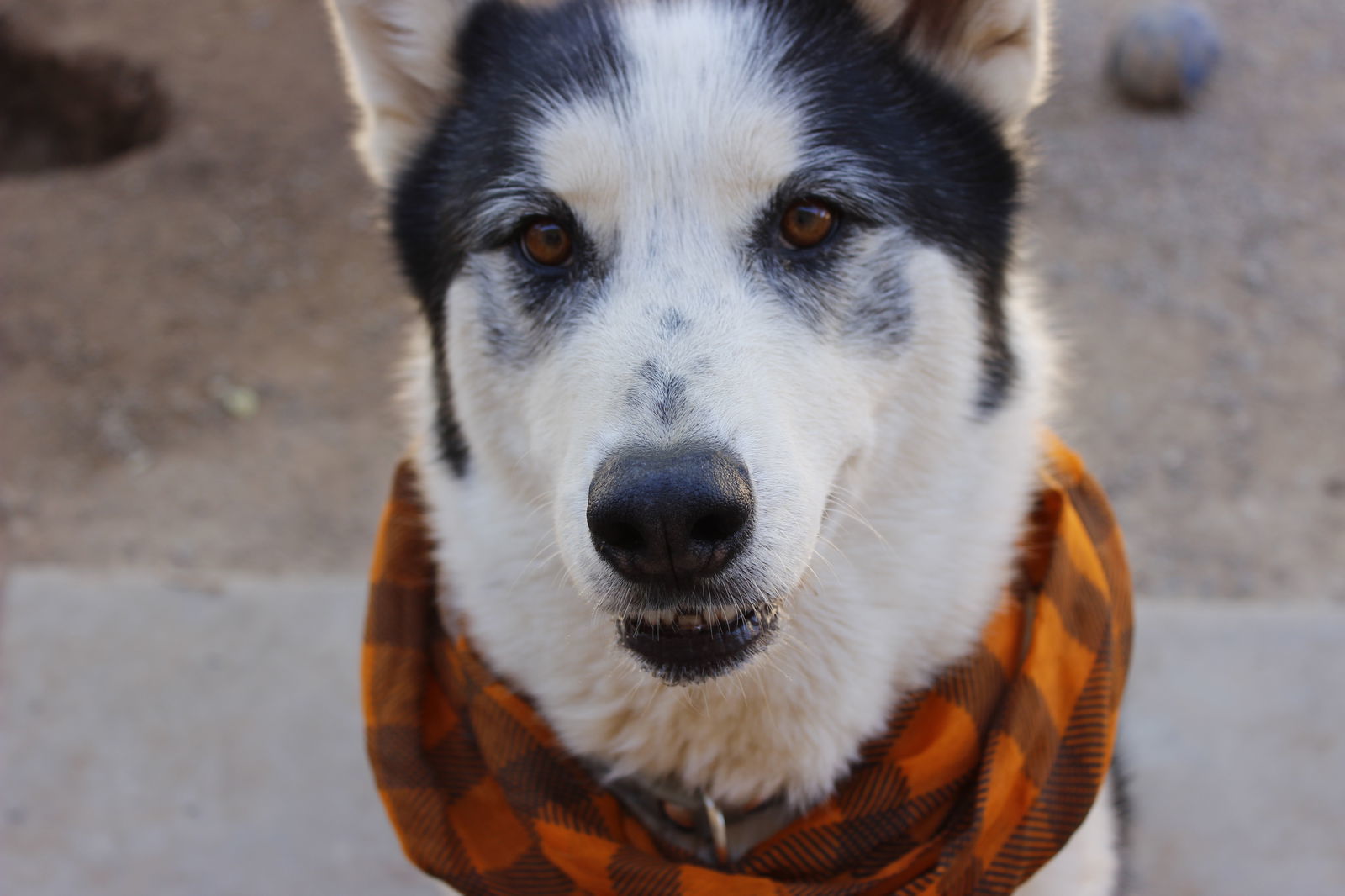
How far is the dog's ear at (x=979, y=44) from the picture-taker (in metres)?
2.11

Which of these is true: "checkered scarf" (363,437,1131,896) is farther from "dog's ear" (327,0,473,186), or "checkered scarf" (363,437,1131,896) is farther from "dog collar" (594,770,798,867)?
"dog's ear" (327,0,473,186)

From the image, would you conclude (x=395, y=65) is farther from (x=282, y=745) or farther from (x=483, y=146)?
(x=282, y=745)

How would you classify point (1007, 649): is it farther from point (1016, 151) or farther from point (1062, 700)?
point (1016, 151)

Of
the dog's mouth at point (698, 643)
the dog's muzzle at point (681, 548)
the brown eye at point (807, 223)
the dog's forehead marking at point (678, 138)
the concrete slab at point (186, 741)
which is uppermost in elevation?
the dog's forehead marking at point (678, 138)

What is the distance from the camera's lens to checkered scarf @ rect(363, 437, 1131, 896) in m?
2.01

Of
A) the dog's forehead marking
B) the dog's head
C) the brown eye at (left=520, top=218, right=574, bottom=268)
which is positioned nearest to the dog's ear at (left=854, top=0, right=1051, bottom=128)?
the dog's head

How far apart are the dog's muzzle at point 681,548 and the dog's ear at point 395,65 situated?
1192 mm

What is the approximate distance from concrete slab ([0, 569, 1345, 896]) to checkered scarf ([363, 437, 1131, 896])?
99 cm

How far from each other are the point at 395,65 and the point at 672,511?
4.49 feet

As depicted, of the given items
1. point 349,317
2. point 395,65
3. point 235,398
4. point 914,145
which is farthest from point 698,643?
point 349,317

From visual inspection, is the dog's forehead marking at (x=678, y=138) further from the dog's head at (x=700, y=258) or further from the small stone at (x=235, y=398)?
the small stone at (x=235, y=398)

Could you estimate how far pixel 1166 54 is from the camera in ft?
20.0

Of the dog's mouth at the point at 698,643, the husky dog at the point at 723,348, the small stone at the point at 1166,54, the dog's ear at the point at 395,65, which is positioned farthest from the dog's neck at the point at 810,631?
the small stone at the point at 1166,54

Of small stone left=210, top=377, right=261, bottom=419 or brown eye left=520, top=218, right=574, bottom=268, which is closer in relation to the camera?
brown eye left=520, top=218, right=574, bottom=268
